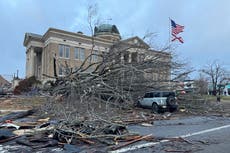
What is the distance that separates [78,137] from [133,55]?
15.8m

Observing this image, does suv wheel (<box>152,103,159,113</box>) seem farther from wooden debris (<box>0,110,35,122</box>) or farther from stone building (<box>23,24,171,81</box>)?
stone building (<box>23,24,171,81</box>)

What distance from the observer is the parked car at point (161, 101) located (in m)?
19.7

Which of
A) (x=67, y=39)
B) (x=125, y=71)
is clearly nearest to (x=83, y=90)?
(x=125, y=71)

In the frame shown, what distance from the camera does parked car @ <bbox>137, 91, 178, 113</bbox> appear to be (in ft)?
64.5

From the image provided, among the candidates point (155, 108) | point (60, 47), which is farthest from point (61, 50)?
point (155, 108)

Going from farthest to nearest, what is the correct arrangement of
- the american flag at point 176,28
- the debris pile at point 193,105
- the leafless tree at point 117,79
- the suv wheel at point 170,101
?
the american flag at point 176,28 → the debris pile at point 193,105 → the suv wheel at point 170,101 → the leafless tree at point 117,79

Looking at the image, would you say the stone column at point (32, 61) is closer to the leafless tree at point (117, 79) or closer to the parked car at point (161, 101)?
the leafless tree at point (117, 79)

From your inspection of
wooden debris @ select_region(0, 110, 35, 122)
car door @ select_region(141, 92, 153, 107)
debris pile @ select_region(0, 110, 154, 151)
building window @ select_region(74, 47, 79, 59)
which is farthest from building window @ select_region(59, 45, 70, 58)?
debris pile @ select_region(0, 110, 154, 151)

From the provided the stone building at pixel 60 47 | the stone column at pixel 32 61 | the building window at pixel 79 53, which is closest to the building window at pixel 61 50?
the stone building at pixel 60 47

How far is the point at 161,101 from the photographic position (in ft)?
65.1

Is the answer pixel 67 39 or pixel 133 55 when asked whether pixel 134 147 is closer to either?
pixel 133 55

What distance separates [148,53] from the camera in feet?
76.5

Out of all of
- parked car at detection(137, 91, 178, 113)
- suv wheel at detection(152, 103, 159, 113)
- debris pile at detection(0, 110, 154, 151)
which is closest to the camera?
A: debris pile at detection(0, 110, 154, 151)

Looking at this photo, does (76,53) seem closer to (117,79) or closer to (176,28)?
(176,28)
